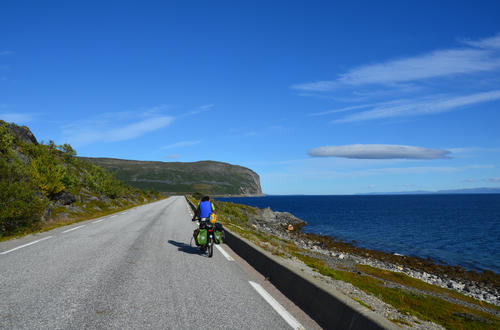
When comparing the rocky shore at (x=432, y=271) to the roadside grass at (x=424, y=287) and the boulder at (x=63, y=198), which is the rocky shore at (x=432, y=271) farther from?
the boulder at (x=63, y=198)

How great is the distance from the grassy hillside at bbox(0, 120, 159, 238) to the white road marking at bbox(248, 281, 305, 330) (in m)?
11.5

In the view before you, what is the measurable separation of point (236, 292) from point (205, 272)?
172 centimetres

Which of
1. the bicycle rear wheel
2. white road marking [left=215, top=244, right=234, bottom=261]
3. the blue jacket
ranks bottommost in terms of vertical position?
white road marking [left=215, top=244, right=234, bottom=261]

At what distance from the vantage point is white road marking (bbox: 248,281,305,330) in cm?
445

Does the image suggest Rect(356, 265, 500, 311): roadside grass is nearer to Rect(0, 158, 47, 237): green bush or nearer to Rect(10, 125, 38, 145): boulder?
Rect(0, 158, 47, 237): green bush

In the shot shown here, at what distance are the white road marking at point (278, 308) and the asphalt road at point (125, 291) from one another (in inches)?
3.6

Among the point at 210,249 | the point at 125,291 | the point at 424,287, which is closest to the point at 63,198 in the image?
the point at 210,249

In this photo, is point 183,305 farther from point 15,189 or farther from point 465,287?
point 465,287

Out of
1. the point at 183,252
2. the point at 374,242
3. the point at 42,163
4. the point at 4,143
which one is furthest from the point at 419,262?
the point at 4,143

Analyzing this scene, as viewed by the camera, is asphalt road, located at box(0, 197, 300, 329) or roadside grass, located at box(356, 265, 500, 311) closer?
asphalt road, located at box(0, 197, 300, 329)

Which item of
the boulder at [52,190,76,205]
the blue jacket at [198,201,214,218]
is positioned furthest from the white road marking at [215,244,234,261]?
the boulder at [52,190,76,205]

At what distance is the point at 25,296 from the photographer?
5.45 m

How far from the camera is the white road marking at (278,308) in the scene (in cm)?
445

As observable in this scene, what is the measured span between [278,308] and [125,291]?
2.72 meters
